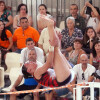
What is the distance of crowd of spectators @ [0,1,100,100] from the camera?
7.27 meters

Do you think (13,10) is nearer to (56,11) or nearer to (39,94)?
(56,11)

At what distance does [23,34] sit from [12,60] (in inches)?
27.4

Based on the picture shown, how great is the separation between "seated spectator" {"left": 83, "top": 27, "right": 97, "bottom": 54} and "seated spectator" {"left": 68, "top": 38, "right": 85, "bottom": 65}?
0.15 meters

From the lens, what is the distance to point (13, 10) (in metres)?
9.55

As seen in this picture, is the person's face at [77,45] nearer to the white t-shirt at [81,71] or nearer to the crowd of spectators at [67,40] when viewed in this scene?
the crowd of spectators at [67,40]

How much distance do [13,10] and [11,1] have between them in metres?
0.23

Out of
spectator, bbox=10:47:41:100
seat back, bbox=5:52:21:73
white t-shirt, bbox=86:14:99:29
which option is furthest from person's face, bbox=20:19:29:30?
white t-shirt, bbox=86:14:99:29

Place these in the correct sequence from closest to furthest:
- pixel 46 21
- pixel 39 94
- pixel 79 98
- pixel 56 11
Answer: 1. pixel 46 21
2. pixel 79 98
3. pixel 39 94
4. pixel 56 11

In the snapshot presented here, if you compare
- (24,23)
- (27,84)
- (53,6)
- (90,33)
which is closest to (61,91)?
(27,84)

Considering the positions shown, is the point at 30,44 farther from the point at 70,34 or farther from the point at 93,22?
the point at 93,22

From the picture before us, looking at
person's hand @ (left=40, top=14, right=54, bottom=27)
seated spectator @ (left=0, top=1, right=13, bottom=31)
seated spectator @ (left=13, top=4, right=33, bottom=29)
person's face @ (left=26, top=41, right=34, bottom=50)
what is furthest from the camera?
seated spectator @ (left=0, top=1, right=13, bottom=31)

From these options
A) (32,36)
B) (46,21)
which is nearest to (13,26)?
(32,36)

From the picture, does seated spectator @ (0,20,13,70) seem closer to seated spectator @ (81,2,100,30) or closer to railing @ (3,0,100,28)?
railing @ (3,0,100,28)

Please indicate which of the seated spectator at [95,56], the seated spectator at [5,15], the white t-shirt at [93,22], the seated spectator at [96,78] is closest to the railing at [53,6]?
the seated spectator at [5,15]
